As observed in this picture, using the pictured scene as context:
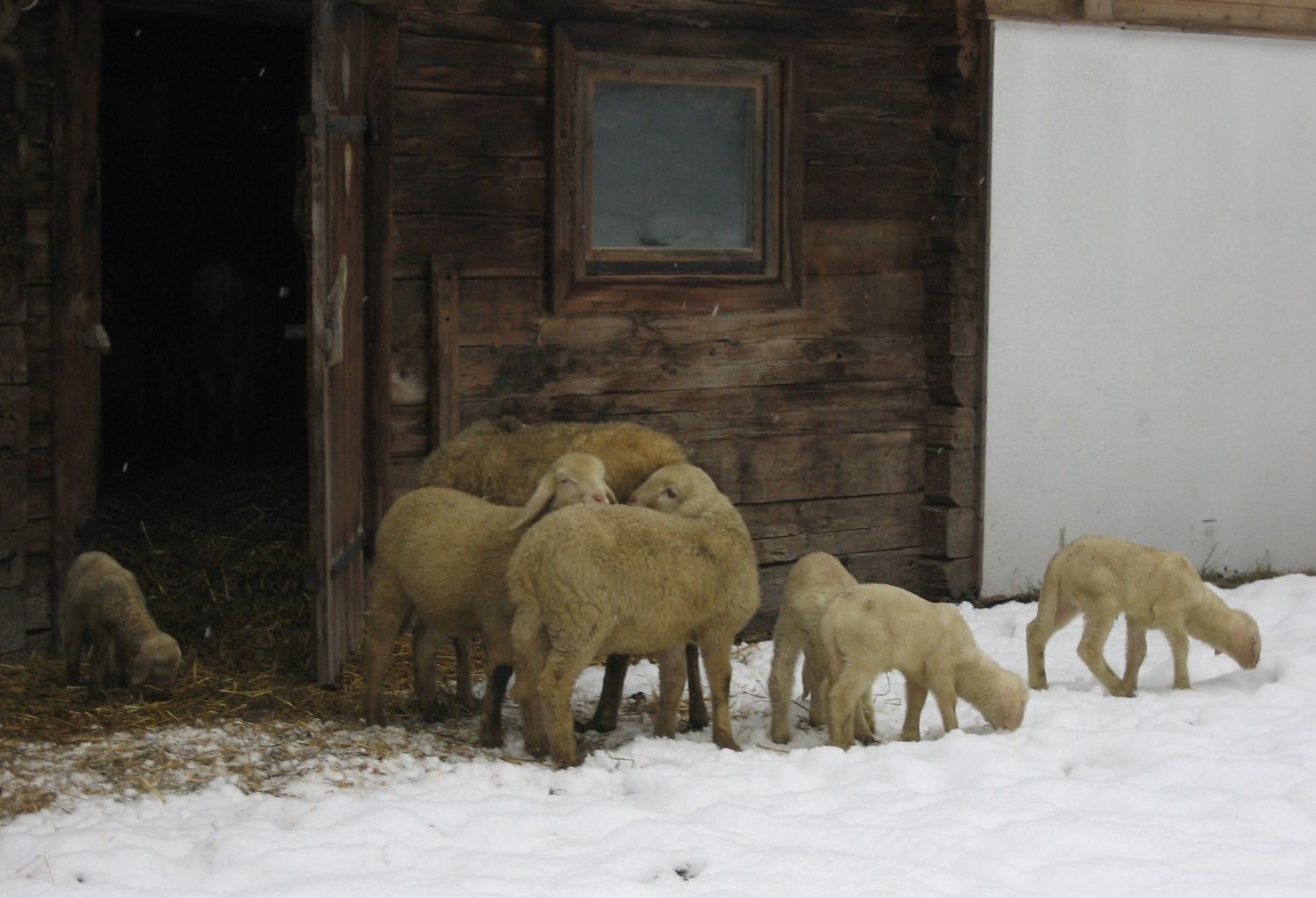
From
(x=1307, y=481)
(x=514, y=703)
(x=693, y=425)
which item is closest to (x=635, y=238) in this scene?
(x=693, y=425)

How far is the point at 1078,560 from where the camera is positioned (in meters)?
6.87

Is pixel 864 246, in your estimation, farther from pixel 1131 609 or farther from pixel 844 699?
pixel 844 699

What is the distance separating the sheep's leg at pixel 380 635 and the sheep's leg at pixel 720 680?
116 centimetres

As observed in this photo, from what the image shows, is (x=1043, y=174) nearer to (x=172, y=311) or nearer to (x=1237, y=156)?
(x=1237, y=156)

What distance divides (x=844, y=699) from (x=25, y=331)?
3688 mm

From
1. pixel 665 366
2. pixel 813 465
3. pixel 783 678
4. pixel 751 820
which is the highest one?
pixel 665 366

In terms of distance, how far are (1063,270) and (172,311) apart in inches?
238

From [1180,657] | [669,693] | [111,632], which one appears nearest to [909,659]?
[669,693]

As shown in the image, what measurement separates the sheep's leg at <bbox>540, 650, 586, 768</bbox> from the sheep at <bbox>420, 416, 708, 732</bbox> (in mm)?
653

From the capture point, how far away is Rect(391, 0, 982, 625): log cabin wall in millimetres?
7465

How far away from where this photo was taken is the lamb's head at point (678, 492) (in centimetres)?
616

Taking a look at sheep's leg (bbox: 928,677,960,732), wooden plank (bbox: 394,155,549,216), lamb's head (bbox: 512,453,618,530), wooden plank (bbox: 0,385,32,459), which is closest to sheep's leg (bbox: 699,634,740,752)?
lamb's head (bbox: 512,453,618,530)

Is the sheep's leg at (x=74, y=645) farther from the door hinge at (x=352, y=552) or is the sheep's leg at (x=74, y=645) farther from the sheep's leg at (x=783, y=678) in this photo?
the sheep's leg at (x=783, y=678)

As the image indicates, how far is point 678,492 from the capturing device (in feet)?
20.5
